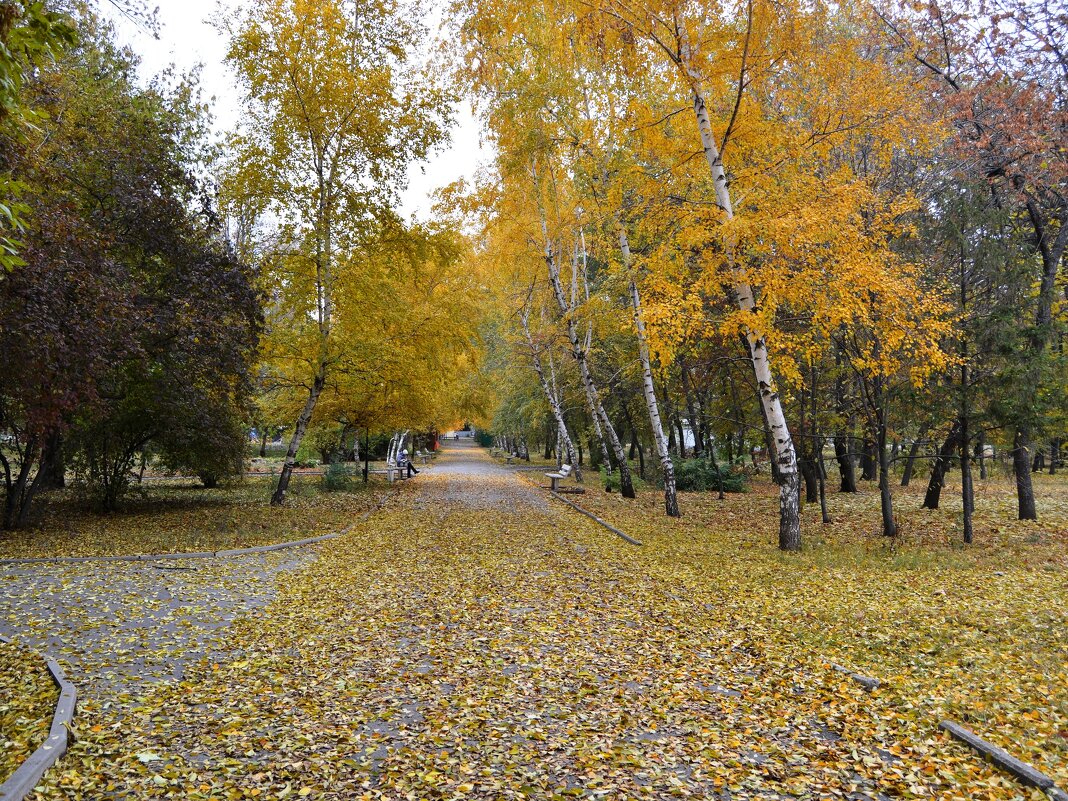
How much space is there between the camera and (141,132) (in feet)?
40.0

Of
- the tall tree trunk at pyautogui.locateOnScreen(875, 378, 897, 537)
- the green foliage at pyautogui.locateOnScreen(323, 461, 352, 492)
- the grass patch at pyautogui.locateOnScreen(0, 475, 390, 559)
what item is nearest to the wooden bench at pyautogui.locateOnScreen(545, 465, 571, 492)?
the grass patch at pyautogui.locateOnScreen(0, 475, 390, 559)

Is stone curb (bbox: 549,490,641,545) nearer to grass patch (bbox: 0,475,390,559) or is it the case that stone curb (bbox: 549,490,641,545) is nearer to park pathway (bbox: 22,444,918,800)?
park pathway (bbox: 22,444,918,800)

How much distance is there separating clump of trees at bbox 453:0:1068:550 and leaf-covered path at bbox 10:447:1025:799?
4.68 m

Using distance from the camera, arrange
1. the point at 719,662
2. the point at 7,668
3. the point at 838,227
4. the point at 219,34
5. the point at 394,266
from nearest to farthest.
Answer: the point at 7,668 → the point at 719,662 → the point at 838,227 → the point at 219,34 → the point at 394,266

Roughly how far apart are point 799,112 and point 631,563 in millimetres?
9520

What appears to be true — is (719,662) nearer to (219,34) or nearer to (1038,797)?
(1038,797)

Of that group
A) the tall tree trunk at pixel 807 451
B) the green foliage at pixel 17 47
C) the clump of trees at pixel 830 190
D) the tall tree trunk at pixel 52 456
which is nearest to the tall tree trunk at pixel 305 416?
the tall tree trunk at pixel 52 456

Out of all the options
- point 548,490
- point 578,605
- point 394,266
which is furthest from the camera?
point 548,490

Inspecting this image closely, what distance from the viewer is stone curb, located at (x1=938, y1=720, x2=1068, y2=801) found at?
10.5 ft

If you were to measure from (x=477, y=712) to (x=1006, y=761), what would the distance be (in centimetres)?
317

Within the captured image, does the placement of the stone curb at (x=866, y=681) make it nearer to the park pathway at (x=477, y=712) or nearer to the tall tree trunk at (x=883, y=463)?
the park pathway at (x=477, y=712)

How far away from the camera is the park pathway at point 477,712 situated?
347 cm

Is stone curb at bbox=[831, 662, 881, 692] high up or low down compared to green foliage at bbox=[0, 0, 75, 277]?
down

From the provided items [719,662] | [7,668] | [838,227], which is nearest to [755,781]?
[719,662]
